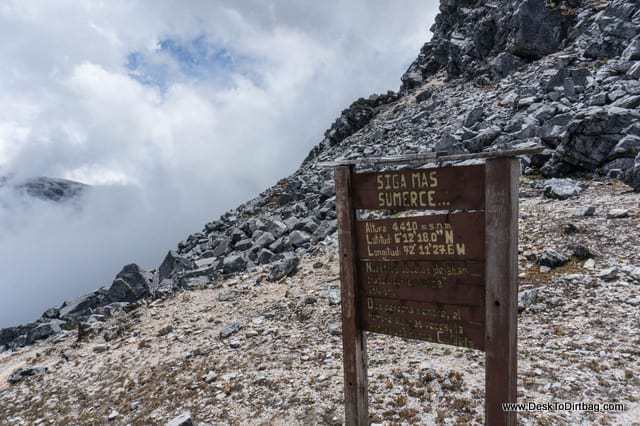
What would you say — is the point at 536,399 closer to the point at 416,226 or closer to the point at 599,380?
the point at 599,380

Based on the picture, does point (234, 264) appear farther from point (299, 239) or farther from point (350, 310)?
point (350, 310)

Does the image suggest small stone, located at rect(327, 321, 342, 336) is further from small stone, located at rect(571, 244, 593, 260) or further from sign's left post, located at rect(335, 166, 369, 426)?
small stone, located at rect(571, 244, 593, 260)

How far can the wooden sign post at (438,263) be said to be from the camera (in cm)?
390

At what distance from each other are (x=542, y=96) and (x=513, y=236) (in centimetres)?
2398

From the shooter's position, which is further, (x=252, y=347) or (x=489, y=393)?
(x=252, y=347)

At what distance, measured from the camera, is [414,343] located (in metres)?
8.80

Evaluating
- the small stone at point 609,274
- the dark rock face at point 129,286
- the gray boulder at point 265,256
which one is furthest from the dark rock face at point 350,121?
the small stone at point 609,274

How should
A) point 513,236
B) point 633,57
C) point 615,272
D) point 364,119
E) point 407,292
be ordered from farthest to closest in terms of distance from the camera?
point 364,119 → point 633,57 → point 615,272 → point 407,292 → point 513,236

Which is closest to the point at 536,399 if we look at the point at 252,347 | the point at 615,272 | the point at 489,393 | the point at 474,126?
the point at 489,393

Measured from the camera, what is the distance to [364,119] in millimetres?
47219

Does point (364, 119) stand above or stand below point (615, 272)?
above

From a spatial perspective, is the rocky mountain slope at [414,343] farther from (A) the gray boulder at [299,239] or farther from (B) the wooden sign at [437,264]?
(B) the wooden sign at [437,264]

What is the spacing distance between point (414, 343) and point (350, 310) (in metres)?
4.54

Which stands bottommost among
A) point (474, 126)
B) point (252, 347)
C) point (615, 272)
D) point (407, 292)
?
point (252, 347)
